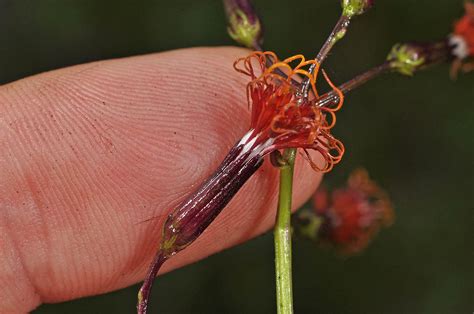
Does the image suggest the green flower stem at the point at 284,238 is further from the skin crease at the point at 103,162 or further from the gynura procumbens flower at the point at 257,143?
the skin crease at the point at 103,162

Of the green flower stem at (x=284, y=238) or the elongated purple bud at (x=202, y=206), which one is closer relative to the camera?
the elongated purple bud at (x=202, y=206)

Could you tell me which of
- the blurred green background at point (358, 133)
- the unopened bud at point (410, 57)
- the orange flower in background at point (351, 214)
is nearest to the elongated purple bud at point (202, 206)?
the unopened bud at point (410, 57)

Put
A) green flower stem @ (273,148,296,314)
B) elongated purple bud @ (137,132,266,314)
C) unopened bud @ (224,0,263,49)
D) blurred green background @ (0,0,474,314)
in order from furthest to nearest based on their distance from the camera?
1. blurred green background @ (0,0,474,314)
2. unopened bud @ (224,0,263,49)
3. green flower stem @ (273,148,296,314)
4. elongated purple bud @ (137,132,266,314)

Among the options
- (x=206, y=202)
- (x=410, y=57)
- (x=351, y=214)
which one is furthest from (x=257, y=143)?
(x=351, y=214)

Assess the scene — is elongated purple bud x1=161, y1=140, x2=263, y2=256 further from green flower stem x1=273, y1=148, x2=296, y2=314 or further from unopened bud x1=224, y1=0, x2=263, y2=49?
unopened bud x1=224, y1=0, x2=263, y2=49

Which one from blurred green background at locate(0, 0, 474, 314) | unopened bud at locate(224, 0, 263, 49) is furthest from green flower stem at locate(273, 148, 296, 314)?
blurred green background at locate(0, 0, 474, 314)

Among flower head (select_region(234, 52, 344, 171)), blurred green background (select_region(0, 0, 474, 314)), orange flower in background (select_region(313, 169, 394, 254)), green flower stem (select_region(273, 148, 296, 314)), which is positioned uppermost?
blurred green background (select_region(0, 0, 474, 314))
